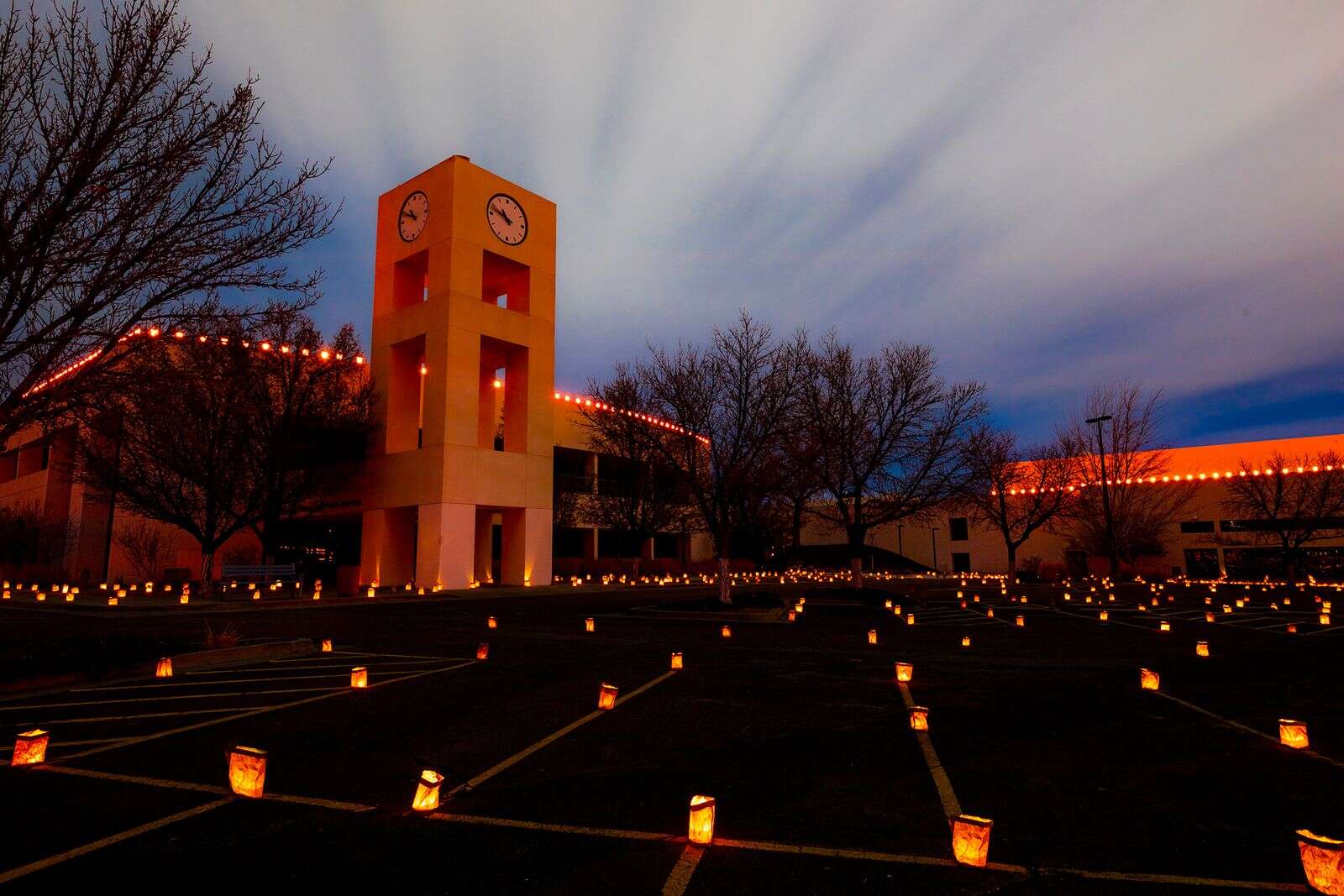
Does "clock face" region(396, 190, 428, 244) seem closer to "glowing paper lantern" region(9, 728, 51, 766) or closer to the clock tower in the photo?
the clock tower

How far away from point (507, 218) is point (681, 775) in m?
36.7

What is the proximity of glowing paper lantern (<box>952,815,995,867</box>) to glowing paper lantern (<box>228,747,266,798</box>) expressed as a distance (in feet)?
14.2

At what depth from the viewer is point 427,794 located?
4.55 meters

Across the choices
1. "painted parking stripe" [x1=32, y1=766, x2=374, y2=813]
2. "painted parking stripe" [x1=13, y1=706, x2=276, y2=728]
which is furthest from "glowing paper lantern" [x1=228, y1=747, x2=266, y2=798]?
"painted parking stripe" [x1=13, y1=706, x2=276, y2=728]

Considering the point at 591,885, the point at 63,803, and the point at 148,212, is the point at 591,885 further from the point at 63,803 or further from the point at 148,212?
the point at 148,212

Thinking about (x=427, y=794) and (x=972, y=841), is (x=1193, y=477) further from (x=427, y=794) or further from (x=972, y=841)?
(x=427, y=794)

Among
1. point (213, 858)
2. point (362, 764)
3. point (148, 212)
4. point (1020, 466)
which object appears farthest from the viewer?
point (1020, 466)

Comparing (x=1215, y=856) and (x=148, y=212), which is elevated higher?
(x=148, y=212)

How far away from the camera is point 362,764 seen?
221 inches

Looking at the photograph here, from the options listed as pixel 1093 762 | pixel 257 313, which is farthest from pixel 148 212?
pixel 1093 762

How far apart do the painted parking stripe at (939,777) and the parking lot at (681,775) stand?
0.13ft

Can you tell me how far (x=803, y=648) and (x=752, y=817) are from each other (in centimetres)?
913

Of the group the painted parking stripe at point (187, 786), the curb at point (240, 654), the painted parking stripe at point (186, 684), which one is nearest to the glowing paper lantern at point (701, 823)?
the painted parking stripe at point (187, 786)

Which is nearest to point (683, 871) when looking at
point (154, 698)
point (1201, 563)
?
point (154, 698)
